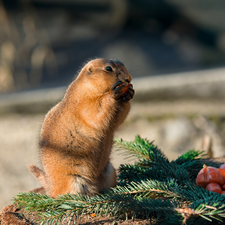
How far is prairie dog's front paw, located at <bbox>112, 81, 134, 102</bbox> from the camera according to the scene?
1.72 metres

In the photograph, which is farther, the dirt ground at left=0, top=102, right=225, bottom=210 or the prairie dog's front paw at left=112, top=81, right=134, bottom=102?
the dirt ground at left=0, top=102, right=225, bottom=210

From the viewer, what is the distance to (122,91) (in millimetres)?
1731

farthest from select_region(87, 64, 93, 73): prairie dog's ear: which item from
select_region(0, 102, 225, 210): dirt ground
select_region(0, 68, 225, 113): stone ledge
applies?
select_region(0, 68, 225, 113): stone ledge

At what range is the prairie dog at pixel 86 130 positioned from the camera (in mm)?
1730

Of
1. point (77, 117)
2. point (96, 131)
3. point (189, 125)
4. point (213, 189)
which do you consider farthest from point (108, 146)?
point (189, 125)

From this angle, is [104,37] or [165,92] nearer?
[165,92]

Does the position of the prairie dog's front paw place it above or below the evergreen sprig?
above

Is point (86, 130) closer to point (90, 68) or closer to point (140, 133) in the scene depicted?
point (90, 68)

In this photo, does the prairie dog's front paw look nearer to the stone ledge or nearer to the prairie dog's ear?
the prairie dog's ear

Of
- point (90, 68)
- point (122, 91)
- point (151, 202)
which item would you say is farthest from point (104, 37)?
point (151, 202)

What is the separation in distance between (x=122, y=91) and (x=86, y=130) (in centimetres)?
32

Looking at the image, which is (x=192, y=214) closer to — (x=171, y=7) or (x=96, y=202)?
(x=96, y=202)

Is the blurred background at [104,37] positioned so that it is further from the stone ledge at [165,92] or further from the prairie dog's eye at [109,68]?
the prairie dog's eye at [109,68]

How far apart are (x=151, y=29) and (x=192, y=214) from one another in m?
7.59
